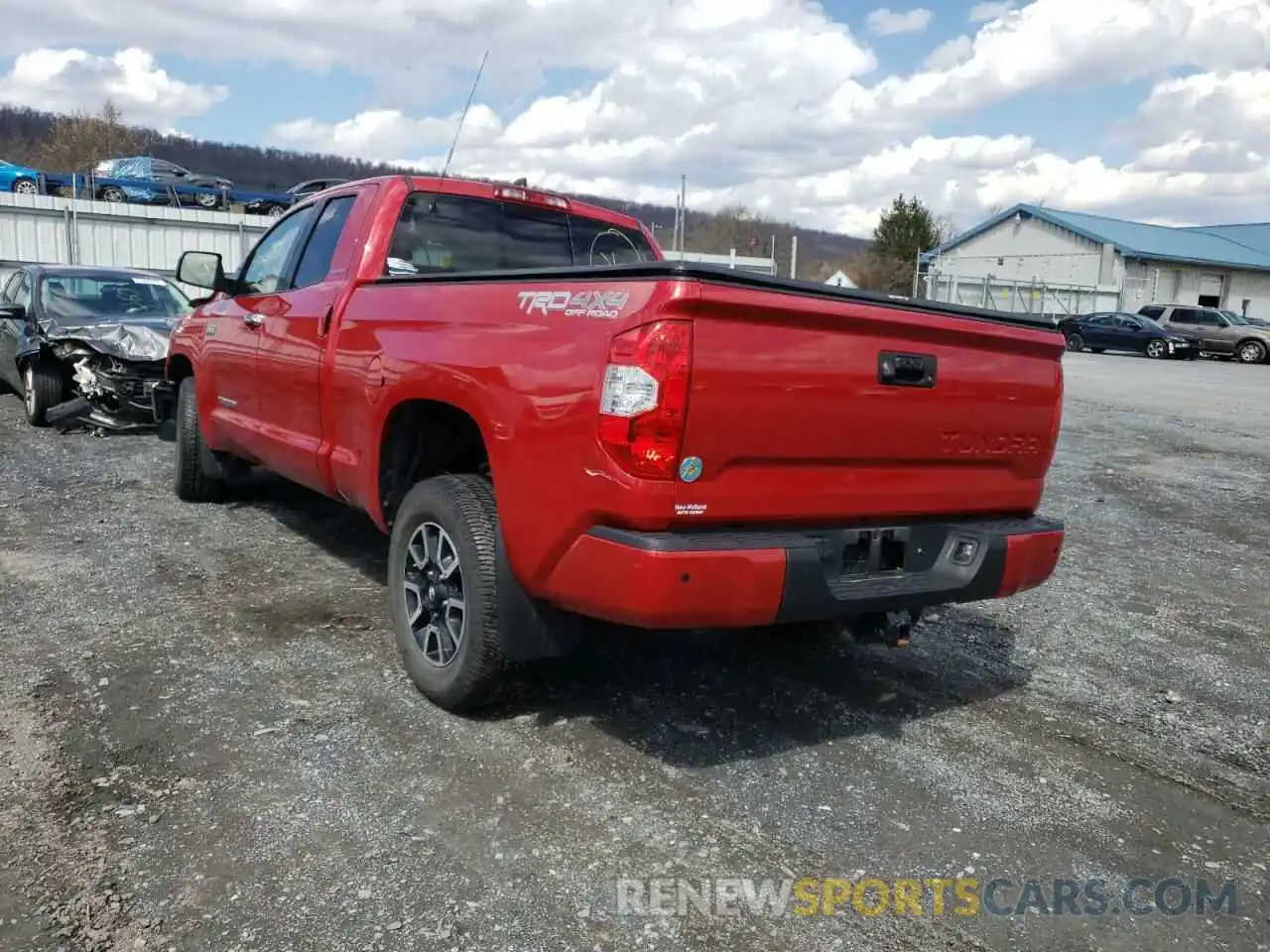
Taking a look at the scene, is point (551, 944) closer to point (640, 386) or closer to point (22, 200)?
point (640, 386)

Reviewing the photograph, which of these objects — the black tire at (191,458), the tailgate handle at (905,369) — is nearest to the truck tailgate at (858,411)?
the tailgate handle at (905,369)

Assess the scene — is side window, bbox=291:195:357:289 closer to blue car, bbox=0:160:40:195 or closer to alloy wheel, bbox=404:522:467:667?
A: alloy wheel, bbox=404:522:467:667

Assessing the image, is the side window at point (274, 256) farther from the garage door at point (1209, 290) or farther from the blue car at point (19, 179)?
the garage door at point (1209, 290)

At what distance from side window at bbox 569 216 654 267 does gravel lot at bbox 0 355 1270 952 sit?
201 cm

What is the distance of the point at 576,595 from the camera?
3.07 metres

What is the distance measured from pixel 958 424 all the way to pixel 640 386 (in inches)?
50.8

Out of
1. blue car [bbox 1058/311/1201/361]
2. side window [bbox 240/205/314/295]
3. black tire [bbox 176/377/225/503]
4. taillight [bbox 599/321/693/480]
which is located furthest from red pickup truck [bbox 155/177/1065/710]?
blue car [bbox 1058/311/1201/361]

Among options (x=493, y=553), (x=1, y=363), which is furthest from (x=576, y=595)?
(x=1, y=363)

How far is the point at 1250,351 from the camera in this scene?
1174 inches

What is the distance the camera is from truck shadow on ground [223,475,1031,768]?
367 centimetres

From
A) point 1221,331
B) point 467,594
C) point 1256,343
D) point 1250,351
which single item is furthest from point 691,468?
point 1221,331

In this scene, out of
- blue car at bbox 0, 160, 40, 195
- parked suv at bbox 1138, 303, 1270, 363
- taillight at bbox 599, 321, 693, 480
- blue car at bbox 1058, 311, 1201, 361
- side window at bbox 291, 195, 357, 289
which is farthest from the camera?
blue car at bbox 0, 160, 40, 195

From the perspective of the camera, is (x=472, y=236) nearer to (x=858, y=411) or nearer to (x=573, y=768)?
(x=858, y=411)

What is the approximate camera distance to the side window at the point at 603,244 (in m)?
Answer: 5.25
